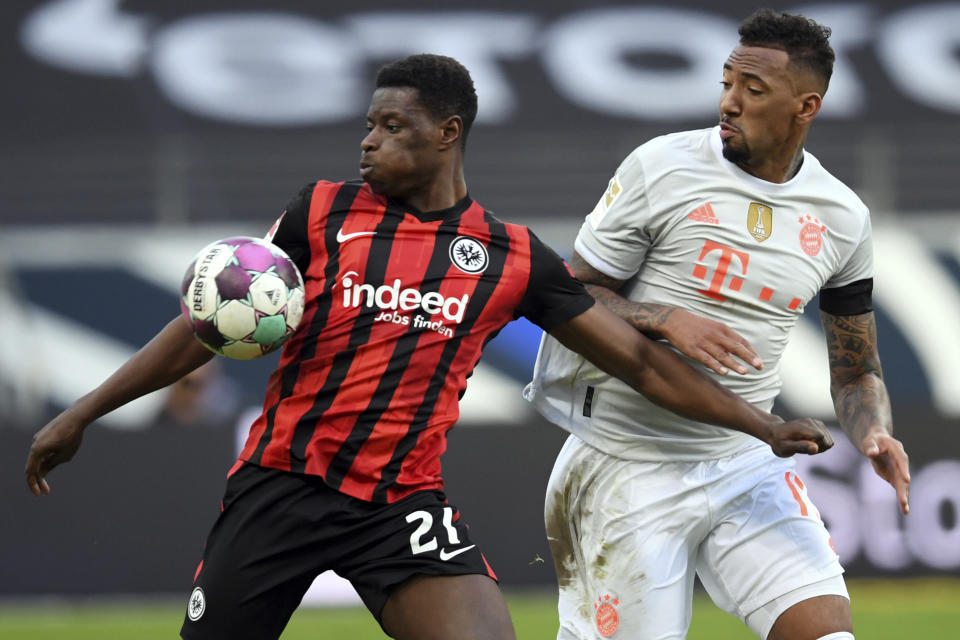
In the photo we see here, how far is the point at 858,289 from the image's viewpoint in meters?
4.86

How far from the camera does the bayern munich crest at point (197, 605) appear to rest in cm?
415

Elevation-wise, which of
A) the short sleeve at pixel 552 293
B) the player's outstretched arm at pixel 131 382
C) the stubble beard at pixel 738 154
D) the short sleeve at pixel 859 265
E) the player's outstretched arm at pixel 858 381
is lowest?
the player's outstretched arm at pixel 131 382

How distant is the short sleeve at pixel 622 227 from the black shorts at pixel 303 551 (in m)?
1.04

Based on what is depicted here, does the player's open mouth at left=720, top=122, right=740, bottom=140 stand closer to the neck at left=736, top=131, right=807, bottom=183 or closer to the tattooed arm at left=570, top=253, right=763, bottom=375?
the neck at left=736, top=131, right=807, bottom=183

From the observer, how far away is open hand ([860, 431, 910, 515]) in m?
4.29

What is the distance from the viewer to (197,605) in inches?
164

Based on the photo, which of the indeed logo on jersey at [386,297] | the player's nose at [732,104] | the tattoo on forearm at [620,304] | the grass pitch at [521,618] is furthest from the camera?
the grass pitch at [521,618]

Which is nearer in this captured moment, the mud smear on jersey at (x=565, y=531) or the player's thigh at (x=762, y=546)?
the player's thigh at (x=762, y=546)

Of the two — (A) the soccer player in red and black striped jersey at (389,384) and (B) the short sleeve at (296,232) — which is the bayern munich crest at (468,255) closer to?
(A) the soccer player in red and black striped jersey at (389,384)

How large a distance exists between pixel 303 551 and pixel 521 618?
15.3 ft

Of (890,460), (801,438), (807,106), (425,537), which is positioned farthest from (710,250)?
(425,537)

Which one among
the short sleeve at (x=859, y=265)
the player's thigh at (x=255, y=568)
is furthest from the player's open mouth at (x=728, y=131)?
the player's thigh at (x=255, y=568)

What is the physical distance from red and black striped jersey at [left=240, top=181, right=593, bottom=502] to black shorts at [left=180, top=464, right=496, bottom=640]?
0.22 feet

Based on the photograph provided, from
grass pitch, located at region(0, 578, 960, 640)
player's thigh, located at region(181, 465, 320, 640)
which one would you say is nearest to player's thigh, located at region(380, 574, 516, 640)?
player's thigh, located at region(181, 465, 320, 640)
